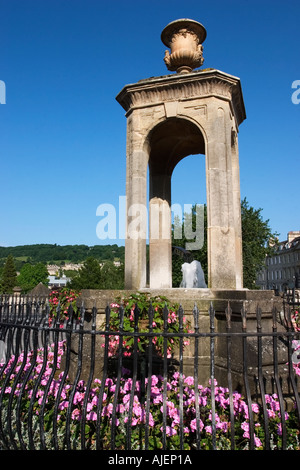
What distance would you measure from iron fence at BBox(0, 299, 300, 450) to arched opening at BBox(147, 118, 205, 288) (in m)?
3.27

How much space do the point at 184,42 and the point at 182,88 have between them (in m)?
1.54

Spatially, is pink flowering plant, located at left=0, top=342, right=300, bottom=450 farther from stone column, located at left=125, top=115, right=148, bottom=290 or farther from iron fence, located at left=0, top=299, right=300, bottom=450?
stone column, located at left=125, top=115, right=148, bottom=290

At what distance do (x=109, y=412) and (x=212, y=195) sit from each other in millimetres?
3803

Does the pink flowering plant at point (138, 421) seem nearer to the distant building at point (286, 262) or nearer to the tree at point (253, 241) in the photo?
the tree at point (253, 241)

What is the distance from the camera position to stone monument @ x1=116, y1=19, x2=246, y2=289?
5785mm

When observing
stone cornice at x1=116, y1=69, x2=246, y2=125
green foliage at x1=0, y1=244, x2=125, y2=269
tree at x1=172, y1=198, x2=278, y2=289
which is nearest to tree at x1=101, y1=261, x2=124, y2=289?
tree at x1=172, y1=198, x2=278, y2=289

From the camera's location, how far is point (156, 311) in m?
4.23

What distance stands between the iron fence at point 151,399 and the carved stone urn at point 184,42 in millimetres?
5483

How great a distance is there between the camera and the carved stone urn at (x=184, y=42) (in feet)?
22.8

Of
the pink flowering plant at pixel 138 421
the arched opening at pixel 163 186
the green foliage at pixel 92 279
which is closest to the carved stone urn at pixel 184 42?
the arched opening at pixel 163 186

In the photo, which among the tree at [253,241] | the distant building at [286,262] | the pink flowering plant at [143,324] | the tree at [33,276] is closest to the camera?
the pink flowering plant at [143,324]

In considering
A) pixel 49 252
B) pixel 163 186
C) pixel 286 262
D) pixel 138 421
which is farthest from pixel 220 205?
pixel 49 252
